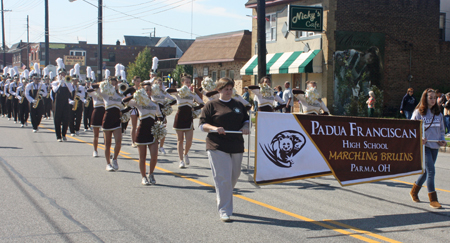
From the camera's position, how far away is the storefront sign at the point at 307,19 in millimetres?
25000

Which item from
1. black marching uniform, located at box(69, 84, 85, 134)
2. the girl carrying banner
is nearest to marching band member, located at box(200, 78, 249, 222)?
the girl carrying banner

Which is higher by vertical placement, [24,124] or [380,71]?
[380,71]

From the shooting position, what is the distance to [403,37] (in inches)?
1102

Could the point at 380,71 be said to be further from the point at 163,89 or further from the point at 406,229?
the point at 406,229

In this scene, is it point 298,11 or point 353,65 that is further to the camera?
point 353,65

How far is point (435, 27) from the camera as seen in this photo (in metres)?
28.8

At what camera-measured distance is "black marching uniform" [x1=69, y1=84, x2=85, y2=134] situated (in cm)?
1673

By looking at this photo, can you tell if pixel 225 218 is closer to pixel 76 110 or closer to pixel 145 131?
pixel 145 131

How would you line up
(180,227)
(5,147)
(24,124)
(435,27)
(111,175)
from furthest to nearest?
(435,27)
(24,124)
(5,147)
(111,175)
(180,227)

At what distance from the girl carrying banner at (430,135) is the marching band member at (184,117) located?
4.95m

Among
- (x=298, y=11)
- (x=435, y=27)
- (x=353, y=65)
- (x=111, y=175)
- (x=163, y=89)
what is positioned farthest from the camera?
(x=435, y=27)

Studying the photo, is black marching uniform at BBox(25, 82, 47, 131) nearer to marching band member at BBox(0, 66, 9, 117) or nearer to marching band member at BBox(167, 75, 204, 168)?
marching band member at BBox(0, 66, 9, 117)

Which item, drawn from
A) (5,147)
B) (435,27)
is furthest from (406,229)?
(435,27)

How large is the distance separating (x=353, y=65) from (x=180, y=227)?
22.8 m
